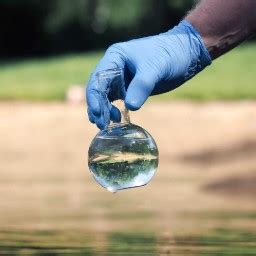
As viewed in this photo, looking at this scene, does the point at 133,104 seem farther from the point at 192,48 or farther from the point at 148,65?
the point at 192,48

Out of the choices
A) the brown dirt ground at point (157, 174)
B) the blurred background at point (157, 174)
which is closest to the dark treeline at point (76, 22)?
the blurred background at point (157, 174)

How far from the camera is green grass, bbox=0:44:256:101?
21.0m

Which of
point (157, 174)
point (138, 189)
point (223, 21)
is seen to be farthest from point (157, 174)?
point (223, 21)

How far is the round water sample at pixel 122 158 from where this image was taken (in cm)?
559

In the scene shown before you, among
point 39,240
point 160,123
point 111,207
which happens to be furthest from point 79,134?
point 39,240

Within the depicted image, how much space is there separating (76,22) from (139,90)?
32.5 metres

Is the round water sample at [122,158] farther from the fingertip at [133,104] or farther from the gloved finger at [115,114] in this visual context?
the fingertip at [133,104]

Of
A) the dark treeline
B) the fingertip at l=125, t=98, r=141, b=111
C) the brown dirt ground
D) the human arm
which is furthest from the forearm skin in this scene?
the dark treeline

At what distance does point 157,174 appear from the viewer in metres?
14.3

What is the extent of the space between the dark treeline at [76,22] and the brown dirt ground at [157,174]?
43.1 feet

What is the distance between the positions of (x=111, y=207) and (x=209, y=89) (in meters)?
11.4

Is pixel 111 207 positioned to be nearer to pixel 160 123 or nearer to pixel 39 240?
pixel 39 240

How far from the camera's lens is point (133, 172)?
5.61 metres

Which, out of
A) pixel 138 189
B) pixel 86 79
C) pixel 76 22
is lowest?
pixel 138 189
